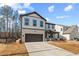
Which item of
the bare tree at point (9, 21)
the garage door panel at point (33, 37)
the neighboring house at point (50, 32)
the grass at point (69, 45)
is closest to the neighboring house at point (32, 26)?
the garage door panel at point (33, 37)

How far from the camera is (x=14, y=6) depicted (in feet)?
19.5

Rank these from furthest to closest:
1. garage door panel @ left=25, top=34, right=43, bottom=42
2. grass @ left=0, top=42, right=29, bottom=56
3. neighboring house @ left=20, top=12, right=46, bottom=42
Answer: garage door panel @ left=25, top=34, right=43, bottom=42, neighboring house @ left=20, top=12, right=46, bottom=42, grass @ left=0, top=42, right=29, bottom=56

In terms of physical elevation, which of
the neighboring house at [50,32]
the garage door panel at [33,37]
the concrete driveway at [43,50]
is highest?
the neighboring house at [50,32]

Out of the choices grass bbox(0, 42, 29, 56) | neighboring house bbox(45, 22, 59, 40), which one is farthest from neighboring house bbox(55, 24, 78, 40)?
grass bbox(0, 42, 29, 56)

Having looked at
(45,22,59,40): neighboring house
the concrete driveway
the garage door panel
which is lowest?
the concrete driveway

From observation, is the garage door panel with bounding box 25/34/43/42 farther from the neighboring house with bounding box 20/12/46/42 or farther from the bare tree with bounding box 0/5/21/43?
the bare tree with bounding box 0/5/21/43

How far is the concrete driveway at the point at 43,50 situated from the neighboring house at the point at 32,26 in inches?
7.6

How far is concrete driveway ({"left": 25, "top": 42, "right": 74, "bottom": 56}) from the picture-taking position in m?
5.91

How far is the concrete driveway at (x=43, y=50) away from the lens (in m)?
5.91

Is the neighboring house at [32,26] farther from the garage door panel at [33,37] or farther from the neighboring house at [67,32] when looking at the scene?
the neighboring house at [67,32]

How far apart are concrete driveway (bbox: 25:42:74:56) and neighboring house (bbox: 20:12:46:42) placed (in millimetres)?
194

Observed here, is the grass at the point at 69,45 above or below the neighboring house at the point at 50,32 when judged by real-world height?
below

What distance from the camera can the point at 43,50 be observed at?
605cm

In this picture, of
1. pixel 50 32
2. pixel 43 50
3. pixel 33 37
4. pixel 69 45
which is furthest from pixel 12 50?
pixel 69 45
